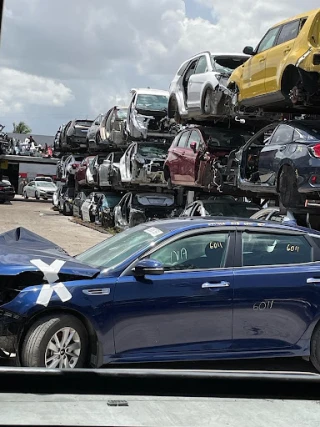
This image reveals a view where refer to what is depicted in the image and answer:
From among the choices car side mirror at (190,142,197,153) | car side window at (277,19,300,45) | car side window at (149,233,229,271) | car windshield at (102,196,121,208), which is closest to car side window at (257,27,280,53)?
car side window at (277,19,300,45)

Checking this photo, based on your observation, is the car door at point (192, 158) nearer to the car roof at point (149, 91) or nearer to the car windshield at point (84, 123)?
the car roof at point (149, 91)

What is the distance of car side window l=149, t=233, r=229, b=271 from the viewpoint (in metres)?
5.68

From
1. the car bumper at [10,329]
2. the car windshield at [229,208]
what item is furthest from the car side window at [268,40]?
the car bumper at [10,329]

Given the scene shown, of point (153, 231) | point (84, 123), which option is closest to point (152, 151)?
point (84, 123)

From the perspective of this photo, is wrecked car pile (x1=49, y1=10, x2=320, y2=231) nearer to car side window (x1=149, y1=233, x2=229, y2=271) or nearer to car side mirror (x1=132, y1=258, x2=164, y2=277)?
car side window (x1=149, y1=233, x2=229, y2=271)

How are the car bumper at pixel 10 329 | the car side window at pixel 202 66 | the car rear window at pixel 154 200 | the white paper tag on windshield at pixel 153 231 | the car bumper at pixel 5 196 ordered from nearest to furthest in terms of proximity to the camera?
the car bumper at pixel 10 329, the white paper tag on windshield at pixel 153 231, the car side window at pixel 202 66, the car rear window at pixel 154 200, the car bumper at pixel 5 196

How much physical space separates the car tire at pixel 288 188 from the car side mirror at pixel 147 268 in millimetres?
4956

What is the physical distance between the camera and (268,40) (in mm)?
11633

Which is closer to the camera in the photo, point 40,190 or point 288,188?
point 288,188

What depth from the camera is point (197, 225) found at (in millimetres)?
5941

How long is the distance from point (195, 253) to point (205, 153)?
854 cm

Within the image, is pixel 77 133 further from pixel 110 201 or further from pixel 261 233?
pixel 261 233

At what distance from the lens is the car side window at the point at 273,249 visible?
591 cm

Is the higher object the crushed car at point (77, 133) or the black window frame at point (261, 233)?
the crushed car at point (77, 133)
